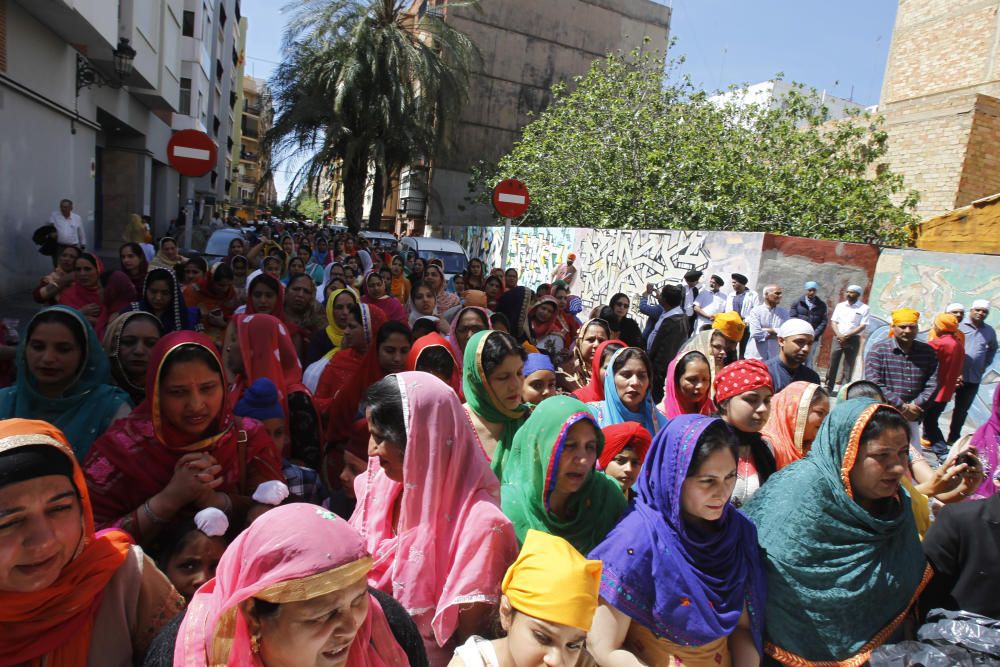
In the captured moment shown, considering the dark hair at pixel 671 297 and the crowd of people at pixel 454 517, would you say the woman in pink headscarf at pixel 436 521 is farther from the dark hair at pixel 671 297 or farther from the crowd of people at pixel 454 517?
the dark hair at pixel 671 297

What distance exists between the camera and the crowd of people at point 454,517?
1.37 metres

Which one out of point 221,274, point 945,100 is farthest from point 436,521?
point 945,100

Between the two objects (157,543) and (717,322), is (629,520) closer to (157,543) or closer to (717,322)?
(157,543)

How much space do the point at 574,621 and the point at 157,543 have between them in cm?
132

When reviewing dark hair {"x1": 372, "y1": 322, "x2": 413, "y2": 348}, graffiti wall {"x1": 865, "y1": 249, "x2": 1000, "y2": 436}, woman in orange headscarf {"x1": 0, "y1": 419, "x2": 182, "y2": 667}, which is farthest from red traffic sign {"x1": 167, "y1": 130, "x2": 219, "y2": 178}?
graffiti wall {"x1": 865, "y1": 249, "x2": 1000, "y2": 436}

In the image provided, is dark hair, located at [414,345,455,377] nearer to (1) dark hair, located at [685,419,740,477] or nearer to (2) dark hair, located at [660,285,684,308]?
(1) dark hair, located at [685,419,740,477]

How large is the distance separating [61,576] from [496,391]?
189 centimetres

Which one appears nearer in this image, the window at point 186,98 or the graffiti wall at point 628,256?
the graffiti wall at point 628,256

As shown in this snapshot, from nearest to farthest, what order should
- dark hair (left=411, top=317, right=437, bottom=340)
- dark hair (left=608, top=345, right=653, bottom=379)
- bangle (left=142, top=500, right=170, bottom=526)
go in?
bangle (left=142, top=500, right=170, bottom=526), dark hair (left=608, top=345, right=653, bottom=379), dark hair (left=411, top=317, right=437, bottom=340)

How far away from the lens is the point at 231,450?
2379 mm

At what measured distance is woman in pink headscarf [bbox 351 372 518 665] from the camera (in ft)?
6.48

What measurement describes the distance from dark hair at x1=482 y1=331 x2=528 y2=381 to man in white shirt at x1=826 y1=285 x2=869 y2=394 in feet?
24.9

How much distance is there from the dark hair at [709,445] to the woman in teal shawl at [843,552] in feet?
1.45

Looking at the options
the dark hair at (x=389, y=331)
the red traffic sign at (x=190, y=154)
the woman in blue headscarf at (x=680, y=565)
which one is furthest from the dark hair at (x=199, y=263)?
the woman in blue headscarf at (x=680, y=565)
